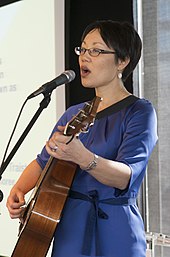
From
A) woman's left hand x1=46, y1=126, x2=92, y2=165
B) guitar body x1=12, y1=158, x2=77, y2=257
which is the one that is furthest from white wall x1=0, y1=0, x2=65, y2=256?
woman's left hand x1=46, y1=126, x2=92, y2=165

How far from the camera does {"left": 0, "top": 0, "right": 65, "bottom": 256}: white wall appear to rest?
224cm

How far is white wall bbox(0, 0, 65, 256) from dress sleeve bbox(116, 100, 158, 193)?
1013mm

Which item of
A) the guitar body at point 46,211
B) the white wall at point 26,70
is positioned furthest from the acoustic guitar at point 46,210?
the white wall at point 26,70

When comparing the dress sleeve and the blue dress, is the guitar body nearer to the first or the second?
the blue dress

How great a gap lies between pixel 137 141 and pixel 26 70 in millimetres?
1358

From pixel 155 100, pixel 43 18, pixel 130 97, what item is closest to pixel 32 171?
pixel 130 97

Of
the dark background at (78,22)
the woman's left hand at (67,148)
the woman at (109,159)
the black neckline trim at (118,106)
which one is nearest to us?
the woman's left hand at (67,148)

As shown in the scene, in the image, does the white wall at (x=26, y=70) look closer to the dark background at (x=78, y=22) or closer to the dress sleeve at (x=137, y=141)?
the dark background at (x=78, y=22)

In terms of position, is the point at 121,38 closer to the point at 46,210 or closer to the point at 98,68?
the point at 98,68

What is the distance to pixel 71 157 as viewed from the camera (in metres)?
1.05

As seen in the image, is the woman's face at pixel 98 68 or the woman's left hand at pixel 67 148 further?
the woman's face at pixel 98 68

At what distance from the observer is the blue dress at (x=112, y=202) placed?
119cm

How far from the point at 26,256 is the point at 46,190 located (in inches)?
7.6

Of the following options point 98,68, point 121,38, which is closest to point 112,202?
point 98,68
